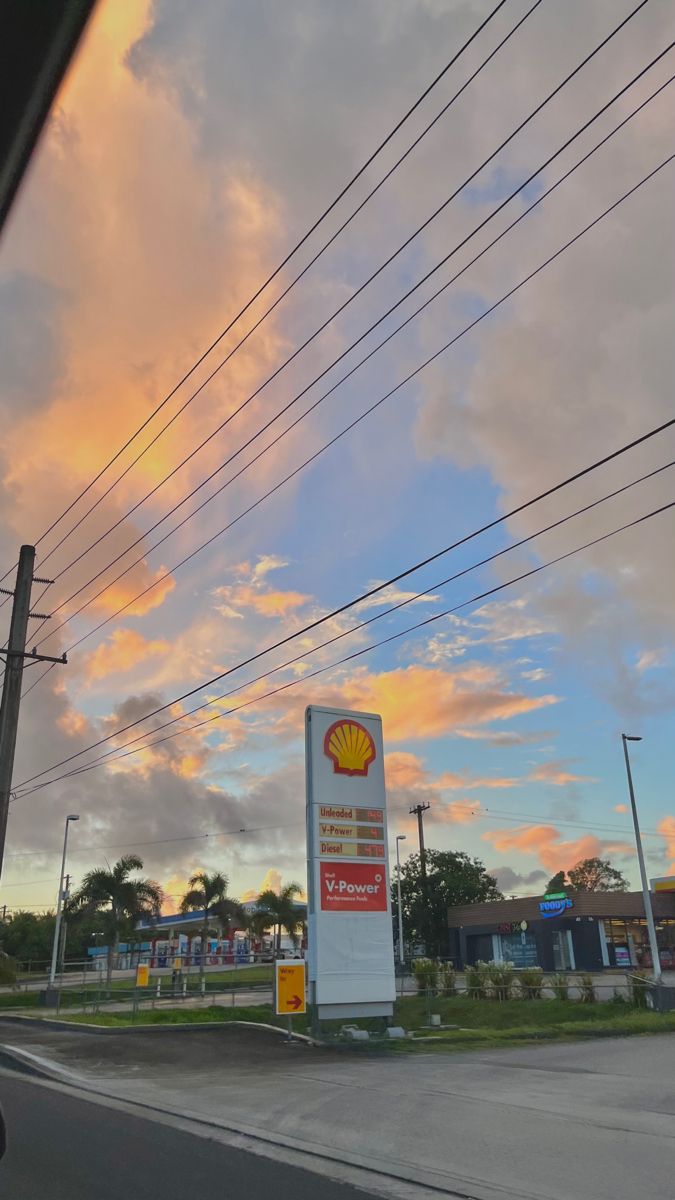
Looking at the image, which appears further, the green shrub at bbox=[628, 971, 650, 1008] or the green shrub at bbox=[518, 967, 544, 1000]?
the green shrub at bbox=[518, 967, 544, 1000]

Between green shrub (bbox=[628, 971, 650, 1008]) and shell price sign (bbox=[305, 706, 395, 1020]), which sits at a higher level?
shell price sign (bbox=[305, 706, 395, 1020])

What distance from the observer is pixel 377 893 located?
2134cm

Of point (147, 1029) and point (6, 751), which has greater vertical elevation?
point (6, 751)

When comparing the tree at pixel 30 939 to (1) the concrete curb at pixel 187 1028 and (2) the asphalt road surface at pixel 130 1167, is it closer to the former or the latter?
(1) the concrete curb at pixel 187 1028

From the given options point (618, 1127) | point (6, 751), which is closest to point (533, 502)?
point (618, 1127)

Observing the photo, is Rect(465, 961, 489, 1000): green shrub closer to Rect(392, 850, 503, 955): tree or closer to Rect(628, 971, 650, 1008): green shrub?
Rect(628, 971, 650, 1008): green shrub

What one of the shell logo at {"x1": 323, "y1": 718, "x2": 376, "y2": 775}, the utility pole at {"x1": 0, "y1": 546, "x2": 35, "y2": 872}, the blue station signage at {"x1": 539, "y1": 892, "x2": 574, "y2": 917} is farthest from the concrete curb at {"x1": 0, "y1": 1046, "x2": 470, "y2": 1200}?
the blue station signage at {"x1": 539, "y1": 892, "x2": 574, "y2": 917}

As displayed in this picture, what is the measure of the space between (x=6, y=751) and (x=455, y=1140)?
13.8m

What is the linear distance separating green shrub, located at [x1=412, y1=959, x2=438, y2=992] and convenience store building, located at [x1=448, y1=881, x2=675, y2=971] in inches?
1178

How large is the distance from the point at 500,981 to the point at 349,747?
39.3 ft

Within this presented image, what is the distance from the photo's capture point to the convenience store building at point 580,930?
58219 mm

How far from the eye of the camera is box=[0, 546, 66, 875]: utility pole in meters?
19.3

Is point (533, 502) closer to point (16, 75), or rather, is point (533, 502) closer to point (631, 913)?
point (16, 75)

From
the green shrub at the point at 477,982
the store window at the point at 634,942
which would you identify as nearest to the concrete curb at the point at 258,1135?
the green shrub at the point at 477,982
